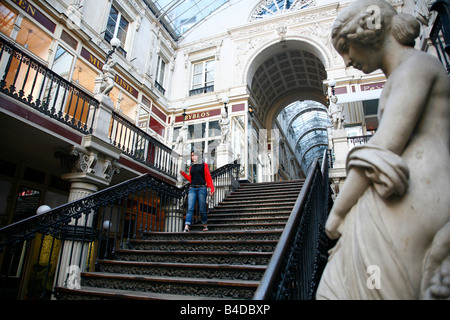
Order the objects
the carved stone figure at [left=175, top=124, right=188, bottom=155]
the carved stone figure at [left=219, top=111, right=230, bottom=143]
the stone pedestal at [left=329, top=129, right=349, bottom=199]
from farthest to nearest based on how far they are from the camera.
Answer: the carved stone figure at [left=219, top=111, right=230, bottom=143] → the carved stone figure at [left=175, top=124, right=188, bottom=155] → the stone pedestal at [left=329, top=129, right=349, bottom=199]

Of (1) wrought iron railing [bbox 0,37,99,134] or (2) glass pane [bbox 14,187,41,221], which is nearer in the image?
(1) wrought iron railing [bbox 0,37,99,134]

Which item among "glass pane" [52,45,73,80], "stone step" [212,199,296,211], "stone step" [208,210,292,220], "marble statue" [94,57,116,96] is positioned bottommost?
"stone step" [208,210,292,220]

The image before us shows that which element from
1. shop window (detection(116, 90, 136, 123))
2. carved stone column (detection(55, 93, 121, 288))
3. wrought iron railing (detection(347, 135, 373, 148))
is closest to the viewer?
carved stone column (detection(55, 93, 121, 288))

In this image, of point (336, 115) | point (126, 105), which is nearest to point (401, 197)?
point (336, 115)

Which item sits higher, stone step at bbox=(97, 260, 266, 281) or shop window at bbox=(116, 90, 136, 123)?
shop window at bbox=(116, 90, 136, 123)

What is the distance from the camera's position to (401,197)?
3.61ft

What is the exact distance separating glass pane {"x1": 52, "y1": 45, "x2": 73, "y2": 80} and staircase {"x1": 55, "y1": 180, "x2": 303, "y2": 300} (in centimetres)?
765

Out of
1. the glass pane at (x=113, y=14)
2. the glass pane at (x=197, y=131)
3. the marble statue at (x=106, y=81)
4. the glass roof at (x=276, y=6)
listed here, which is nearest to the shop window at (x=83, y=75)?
the glass pane at (x=113, y=14)

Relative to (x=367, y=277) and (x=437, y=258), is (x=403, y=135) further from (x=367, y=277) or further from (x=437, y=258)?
(x=367, y=277)

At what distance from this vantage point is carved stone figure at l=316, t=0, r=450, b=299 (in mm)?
1021

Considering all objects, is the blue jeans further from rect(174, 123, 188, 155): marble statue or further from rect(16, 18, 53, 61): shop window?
rect(16, 18, 53, 61): shop window

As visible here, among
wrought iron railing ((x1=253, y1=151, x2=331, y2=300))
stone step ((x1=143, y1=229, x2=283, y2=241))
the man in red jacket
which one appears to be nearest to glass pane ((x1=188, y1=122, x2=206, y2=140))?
the man in red jacket

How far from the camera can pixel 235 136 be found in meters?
13.6

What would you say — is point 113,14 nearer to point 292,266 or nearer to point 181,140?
point 181,140
